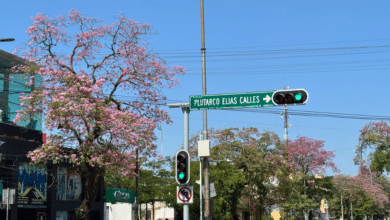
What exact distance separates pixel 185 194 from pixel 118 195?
34.4 m

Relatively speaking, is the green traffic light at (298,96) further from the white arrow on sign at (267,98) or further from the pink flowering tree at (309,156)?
the pink flowering tree at (309,156)

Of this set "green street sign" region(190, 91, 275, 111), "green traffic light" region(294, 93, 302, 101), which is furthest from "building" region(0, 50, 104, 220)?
"green traffic light" region(294, 93, 302, 101)

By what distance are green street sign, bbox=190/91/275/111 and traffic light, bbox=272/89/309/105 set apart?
0.30m

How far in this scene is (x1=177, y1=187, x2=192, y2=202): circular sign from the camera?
16484mm

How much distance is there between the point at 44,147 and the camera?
91.0ft

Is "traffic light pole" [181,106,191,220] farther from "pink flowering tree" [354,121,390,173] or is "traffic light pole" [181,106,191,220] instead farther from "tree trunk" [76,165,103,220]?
"pink flowering tree" [354,121,390,173]

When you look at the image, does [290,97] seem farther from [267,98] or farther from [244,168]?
[244,168]

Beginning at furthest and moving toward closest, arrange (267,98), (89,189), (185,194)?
(89,189), (267,98), (185,194)

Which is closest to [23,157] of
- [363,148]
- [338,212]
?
[363,148]

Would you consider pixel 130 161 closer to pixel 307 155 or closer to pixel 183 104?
pixel 183 104

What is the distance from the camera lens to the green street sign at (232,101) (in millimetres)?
17875

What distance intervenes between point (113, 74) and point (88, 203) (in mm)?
7507

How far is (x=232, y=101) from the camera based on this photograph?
1845 centimetres

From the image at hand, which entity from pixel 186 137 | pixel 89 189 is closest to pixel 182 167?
pixel 186 137
